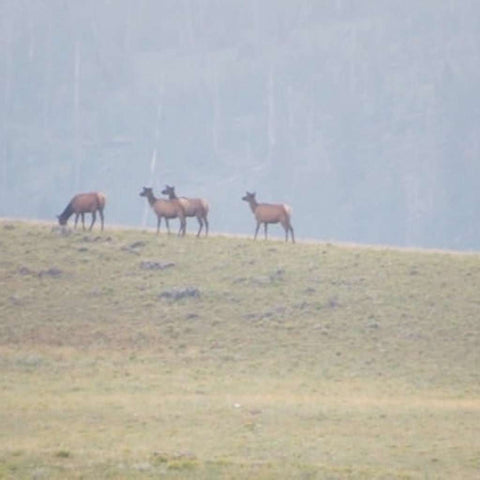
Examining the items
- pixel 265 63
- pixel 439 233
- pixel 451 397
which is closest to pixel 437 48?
pixel 265 63

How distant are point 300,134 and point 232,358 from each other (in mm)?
147275

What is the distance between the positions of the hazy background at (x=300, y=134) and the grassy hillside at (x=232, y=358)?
104834 millimetres

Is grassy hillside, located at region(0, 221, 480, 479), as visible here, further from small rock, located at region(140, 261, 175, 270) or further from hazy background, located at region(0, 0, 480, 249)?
hazy background, located at region(0, 0, 480, 249)

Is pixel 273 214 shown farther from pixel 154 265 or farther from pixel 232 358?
pixel 232 358

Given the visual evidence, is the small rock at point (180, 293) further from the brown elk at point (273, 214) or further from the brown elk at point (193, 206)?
the brown elk at point (273, 214)

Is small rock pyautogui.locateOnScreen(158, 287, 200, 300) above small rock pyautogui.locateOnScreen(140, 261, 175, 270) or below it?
below

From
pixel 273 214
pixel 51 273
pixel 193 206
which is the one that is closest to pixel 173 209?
pixel 193 206

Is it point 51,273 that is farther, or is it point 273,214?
point 273,214

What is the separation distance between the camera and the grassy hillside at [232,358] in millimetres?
25469

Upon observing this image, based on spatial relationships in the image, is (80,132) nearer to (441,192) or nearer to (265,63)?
(265,63)

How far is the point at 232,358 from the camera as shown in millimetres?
39281

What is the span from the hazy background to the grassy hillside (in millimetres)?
104834

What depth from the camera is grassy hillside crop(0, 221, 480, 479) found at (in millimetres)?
25469

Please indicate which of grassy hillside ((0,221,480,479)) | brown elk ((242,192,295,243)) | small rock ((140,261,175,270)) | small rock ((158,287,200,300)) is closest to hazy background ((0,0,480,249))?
brown elk ((242,192,295,243))
